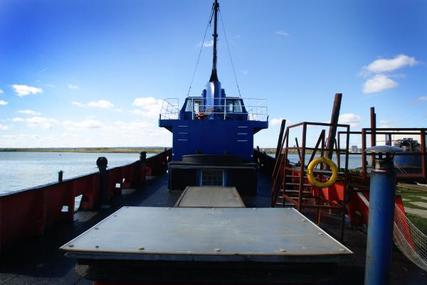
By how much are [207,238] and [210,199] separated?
11.6 feet

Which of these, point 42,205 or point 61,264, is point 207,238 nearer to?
point 61,264

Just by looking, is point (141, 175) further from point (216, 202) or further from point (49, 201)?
point (216, 202)

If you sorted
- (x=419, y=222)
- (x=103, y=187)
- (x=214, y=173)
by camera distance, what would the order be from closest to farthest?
(x=103, y=187) < (x=419, y=222) < (x=214, y=173)

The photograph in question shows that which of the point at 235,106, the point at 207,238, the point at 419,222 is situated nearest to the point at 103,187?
the point at 207,238

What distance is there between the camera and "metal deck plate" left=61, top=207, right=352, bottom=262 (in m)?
3.02

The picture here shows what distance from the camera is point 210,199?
276 inches

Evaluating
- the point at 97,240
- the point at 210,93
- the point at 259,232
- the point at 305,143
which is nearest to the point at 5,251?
the point at 97,240

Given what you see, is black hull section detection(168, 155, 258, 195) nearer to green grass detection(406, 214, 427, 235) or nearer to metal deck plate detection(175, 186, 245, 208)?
metal deck plate detection(175, 186, 245, 208)

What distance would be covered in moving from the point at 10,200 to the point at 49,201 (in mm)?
1263

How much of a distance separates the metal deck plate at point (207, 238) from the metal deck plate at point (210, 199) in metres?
1.41

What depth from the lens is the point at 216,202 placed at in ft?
21.8

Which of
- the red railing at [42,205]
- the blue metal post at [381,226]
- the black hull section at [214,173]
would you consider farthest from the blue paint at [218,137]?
the blue metal post at [381,226]

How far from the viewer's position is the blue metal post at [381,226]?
3.57m

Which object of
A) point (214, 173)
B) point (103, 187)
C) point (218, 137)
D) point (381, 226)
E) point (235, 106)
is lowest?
point (103, 187)
